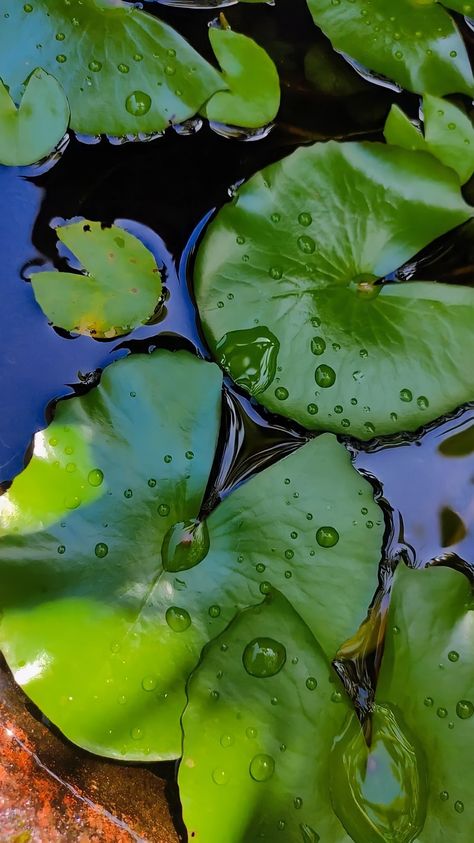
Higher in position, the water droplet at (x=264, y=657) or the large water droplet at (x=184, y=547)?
the large water droplet at (x=184, y=547)

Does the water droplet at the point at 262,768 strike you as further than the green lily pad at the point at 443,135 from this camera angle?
No

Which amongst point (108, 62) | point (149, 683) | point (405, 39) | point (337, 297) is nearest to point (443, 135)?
point (405, 39)

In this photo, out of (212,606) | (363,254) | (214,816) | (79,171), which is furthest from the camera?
(79,171)

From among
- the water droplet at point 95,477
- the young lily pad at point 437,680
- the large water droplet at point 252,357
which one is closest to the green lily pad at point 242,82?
the large water droplet at point 252,357

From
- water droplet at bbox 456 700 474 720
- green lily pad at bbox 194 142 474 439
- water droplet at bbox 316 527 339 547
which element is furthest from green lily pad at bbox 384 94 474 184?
water droplet at bbox 456 700 474 720

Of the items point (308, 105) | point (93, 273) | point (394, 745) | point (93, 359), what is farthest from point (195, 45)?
point (394, 745)

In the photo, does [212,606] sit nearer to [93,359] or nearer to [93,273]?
[93,359]

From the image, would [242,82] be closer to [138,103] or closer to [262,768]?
[138,103]

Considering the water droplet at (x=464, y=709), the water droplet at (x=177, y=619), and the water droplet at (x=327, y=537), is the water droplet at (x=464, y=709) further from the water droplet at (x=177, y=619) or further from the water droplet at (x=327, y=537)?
the water droplet at (x=177, y=619)
